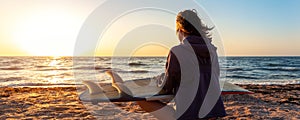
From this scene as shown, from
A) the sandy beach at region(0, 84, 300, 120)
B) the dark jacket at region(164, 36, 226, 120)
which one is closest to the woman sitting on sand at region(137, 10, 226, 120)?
the dark jacket at region(164, 36, 226, 120)

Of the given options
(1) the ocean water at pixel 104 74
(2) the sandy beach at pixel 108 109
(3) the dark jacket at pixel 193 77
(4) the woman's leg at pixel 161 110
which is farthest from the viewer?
(1) the ocean water at pixel 104 74

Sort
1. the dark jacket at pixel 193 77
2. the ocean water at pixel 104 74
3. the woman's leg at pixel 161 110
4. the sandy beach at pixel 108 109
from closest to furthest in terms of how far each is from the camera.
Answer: the dark jacket at pixel 193 77 < the woman's leg at pixel 161 110 < the sandy beach at pixel 108 109 < the ocean water at pixel 104 74

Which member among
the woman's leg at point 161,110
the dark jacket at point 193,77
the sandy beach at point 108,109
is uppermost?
the dark jacket at point 193,77

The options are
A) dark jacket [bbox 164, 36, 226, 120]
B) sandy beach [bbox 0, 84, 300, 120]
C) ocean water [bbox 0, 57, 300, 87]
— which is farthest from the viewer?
ocean water [bbox 0, 57, 300, 87]

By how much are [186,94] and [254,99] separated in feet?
17.7

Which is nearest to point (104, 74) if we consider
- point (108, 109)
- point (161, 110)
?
point (108, 109)

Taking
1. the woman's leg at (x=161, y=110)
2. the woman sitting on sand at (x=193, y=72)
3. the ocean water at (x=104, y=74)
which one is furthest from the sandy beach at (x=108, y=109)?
the woman sitting on sand at (x=193, y=72)

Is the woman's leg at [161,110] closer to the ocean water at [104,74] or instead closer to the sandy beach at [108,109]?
the ocean water at [104,74]

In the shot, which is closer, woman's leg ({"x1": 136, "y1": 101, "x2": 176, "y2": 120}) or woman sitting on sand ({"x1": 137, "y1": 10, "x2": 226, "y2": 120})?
woman sitting on sand ({"x1": 137, "y1": 10, "x2": 226, "y2": 120})

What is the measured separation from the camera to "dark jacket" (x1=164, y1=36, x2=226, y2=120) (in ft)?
7.55

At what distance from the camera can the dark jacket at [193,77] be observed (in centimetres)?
230

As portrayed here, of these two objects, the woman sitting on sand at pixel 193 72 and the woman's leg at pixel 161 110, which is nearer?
the woman sitting on sand at pixel 193 72

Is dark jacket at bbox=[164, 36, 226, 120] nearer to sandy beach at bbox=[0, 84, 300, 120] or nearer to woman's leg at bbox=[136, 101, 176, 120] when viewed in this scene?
woman's leg at bbox=[136, 101, 176, 120]

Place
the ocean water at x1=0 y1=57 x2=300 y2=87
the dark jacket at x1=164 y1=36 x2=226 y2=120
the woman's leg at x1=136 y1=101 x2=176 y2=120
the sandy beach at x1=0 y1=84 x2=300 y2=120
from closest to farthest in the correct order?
1. the dark jacket at x1=164 y1=36 x2=226 y2=120
2. the woman's leg at x1=136 y1=101 x2=176 y2=120
3. the sandy beach at x1=0 y1=84 x2=300 y2=120
4. the ocean water at x1=0 y1=57 x2=300 y2=87
